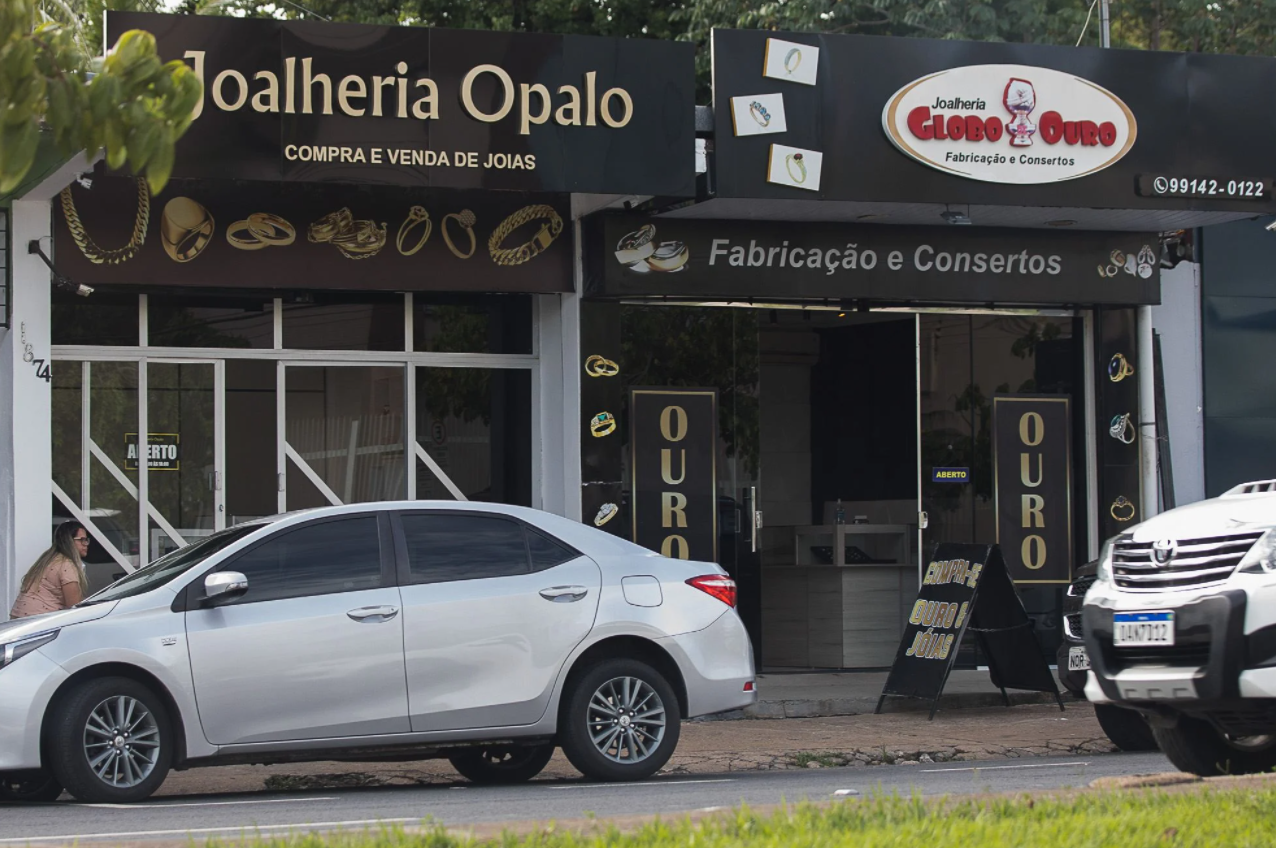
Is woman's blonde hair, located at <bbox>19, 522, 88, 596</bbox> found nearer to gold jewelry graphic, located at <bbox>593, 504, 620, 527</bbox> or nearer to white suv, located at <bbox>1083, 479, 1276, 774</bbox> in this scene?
gold jewelry graphic, located at <bbox>593, 504, 620, 527</bbox>

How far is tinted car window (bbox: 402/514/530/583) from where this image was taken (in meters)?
9.96

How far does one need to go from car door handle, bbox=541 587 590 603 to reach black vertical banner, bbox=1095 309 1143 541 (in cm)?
872

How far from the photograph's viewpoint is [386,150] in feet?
44.9

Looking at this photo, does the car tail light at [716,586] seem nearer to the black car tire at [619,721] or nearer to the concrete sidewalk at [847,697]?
the black car tire at [619,721]

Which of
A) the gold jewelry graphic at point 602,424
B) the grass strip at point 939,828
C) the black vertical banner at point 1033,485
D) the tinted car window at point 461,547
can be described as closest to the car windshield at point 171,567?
the tinted car window at point 461,547

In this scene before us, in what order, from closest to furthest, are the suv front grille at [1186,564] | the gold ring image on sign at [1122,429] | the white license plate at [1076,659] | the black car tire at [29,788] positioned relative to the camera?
1. the suv front grille at [1186,564]
2. the black car tire at [29,788]
3. the white license plate at [1076,659]
4. the gold ring image on sign at [1122,429]

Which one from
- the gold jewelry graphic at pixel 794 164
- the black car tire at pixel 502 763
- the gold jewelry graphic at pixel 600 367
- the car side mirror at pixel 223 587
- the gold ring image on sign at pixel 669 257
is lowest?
the black car tire at pixel 502 763

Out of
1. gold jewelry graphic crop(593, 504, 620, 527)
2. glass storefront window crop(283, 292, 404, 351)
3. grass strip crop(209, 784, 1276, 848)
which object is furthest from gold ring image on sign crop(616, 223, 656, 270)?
grass strip crop(209, 784, 1276, 848)

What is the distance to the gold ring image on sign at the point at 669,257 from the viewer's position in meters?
15.6

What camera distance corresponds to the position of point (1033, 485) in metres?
17.3

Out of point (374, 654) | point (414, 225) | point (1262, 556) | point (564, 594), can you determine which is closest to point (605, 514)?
point (414, 225)

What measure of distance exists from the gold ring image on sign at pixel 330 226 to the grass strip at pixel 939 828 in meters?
8.80

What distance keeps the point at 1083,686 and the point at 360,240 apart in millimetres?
7027

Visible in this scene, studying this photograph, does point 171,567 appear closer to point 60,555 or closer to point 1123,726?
point 60,555
